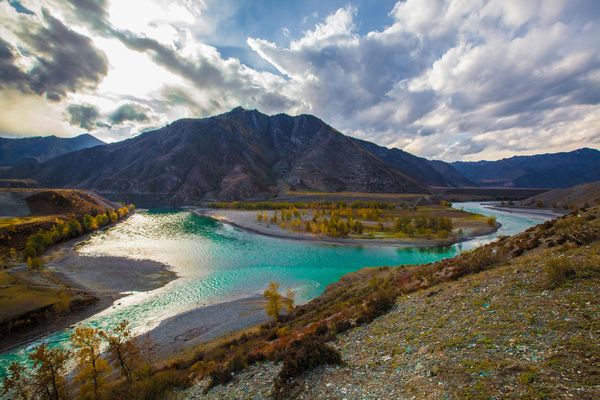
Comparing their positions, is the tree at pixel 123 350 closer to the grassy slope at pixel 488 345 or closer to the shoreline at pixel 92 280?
the grassy slope at pixel 488 345

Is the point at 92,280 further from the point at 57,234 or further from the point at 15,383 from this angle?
the point at 57,234

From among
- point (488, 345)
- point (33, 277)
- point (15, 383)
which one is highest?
point (488, 345)

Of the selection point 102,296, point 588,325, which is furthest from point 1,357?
point 588,325

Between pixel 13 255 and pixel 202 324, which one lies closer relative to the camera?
pixel 202 324

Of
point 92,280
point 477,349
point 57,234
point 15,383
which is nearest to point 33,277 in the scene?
Result: point 92,280

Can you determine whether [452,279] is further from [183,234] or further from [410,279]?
[183,234]

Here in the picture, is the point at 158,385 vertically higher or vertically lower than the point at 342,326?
lower

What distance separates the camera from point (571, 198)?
493ft

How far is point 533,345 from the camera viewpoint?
33.3ft

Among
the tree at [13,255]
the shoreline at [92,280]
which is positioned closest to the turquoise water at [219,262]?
the shoreline at [92,280]

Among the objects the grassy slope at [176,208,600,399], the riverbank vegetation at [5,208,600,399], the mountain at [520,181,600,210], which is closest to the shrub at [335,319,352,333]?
the riverbank vegetation at [5,208,600,399]

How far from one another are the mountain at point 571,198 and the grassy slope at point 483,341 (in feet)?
498

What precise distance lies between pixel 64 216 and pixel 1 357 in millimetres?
A: 94834

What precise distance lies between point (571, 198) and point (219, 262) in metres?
188
